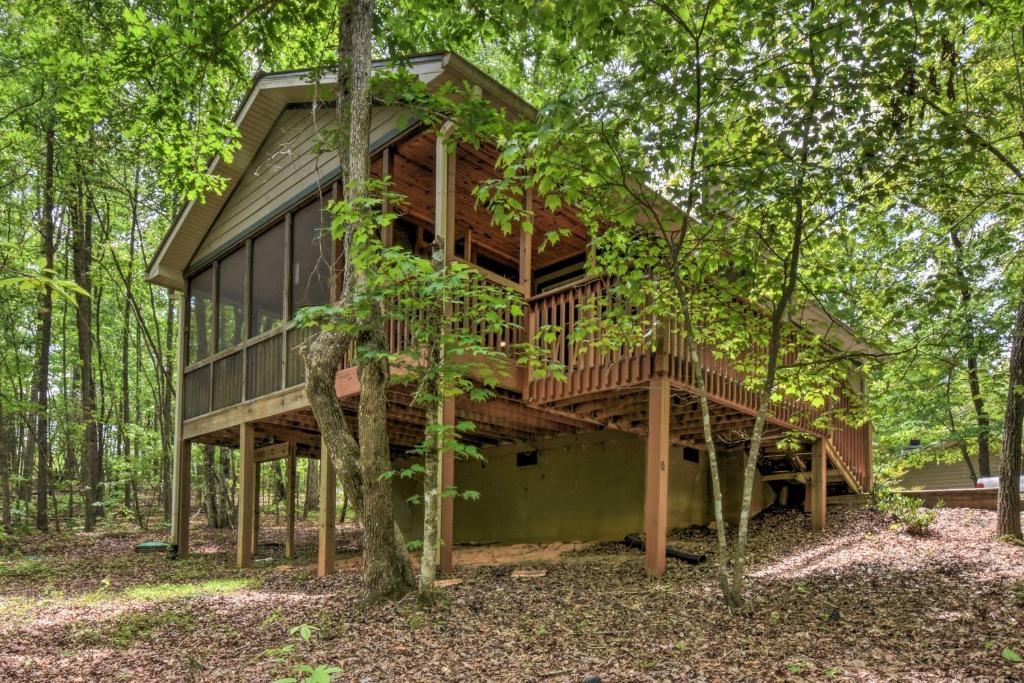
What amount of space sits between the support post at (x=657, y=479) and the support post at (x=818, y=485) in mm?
4210

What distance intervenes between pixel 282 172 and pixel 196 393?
15.0 ft

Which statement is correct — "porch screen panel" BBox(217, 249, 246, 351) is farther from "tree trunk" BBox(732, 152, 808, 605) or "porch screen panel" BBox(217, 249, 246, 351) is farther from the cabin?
"tree trunk" BBox(732, 152, 808, 605)

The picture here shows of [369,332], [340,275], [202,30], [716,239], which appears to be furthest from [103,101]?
[716,239]

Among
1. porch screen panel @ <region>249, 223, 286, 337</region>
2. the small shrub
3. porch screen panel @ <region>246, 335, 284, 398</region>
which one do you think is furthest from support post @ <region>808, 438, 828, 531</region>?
porch screen panel @ <region>249, 223, 286, 337</region>

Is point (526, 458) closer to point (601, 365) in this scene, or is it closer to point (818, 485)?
point (601, 365)

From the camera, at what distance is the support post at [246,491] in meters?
10.6

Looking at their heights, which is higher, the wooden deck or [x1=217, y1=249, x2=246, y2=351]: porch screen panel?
[x1=217, y1=249, x2=246, y2=351]: porch screen panel

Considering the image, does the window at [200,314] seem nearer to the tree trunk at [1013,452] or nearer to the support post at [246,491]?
the support post at [246,491]

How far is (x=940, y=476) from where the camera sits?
23297 millimetres

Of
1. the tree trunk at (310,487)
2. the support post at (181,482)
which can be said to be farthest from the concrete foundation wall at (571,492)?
the tree trunk at (310,487)

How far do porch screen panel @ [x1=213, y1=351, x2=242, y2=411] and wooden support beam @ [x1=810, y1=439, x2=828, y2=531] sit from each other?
9097 mm

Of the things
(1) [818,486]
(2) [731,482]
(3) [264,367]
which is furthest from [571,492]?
(3) [264,367]

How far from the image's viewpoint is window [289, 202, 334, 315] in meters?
9.77

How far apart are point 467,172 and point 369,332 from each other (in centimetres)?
395
